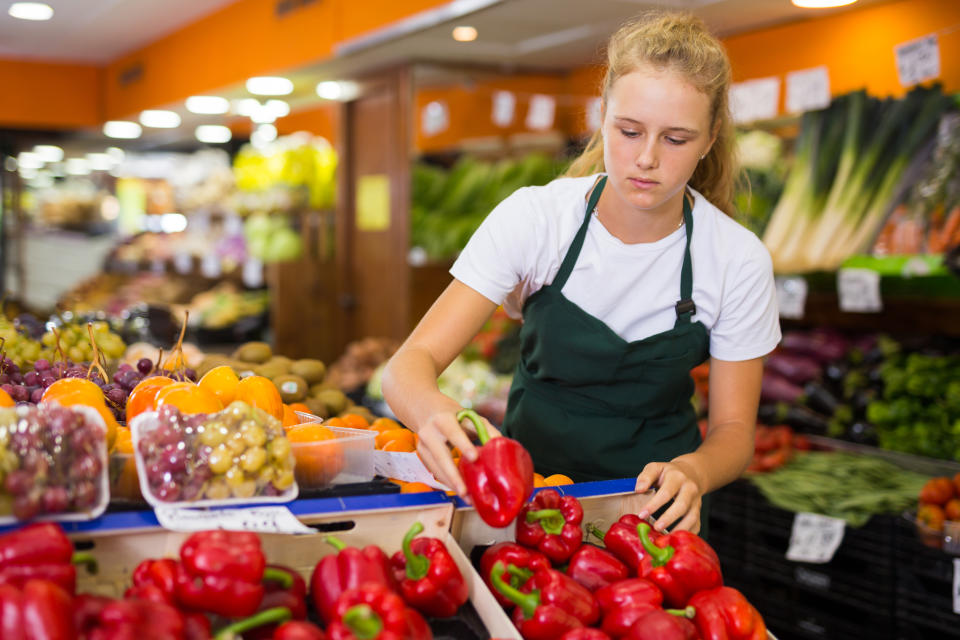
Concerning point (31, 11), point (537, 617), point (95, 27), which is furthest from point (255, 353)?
point (95, 27)

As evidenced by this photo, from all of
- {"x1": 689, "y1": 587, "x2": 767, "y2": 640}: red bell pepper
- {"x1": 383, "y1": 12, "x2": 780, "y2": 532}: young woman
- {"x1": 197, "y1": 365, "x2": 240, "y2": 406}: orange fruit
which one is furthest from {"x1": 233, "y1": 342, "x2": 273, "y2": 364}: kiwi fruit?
{"x1": 689, "y1": 587, "x2": 767, "y2": 640}: red bell pepper

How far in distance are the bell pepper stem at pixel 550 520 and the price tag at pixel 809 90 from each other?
9.43 feet

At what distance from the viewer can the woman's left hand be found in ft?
5.29

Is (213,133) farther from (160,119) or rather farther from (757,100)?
(757,100)

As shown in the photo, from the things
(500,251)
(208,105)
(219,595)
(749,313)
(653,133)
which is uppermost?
(208,105)

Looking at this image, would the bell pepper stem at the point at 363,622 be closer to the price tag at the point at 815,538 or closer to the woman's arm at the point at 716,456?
the woman's arm at the point at 716,456

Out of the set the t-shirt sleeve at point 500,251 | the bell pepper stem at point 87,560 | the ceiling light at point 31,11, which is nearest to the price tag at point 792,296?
the t-shirt sleeve at point 500,251

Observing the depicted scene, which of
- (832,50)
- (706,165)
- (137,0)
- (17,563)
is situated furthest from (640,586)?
(137,0)

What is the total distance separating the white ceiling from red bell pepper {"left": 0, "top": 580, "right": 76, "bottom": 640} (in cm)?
635

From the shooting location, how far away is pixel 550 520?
1.49m

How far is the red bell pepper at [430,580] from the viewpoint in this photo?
1.30 m

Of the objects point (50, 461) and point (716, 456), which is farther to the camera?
point (716, 456)

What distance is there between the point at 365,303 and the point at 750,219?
2802mm

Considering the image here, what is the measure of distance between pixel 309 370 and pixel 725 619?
5.49ft
